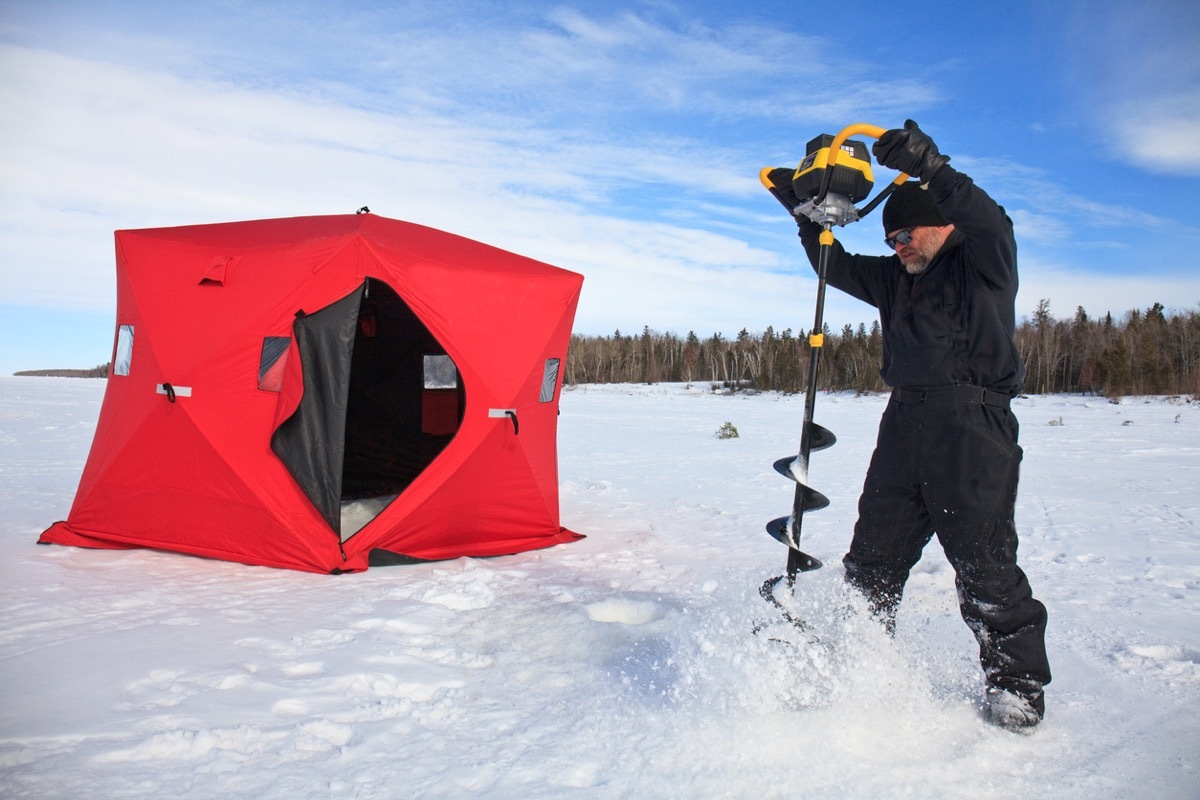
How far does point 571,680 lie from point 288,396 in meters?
2.84

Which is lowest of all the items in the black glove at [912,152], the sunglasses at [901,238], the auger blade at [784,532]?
the auger blade at [784,532]

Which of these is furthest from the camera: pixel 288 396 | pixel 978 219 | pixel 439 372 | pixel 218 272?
pixel 439 372

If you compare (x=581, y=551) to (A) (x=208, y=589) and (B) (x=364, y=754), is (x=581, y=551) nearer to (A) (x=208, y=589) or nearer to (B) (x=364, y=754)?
(A) (x=208, y=589)

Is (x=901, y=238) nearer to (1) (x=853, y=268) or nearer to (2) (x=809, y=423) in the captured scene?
(1) (x=853, y=268)

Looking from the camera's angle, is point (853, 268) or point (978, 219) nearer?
point (978, 219)

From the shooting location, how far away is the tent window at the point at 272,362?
16.3 feet

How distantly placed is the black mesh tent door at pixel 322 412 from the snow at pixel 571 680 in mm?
602

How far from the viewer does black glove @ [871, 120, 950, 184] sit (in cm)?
265

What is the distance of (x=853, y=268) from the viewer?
3.30 m

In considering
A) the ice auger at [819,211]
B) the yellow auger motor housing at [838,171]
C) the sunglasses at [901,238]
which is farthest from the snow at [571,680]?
the yellow auger motor housing at [838,171]

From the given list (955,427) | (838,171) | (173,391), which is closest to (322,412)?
(173,391)

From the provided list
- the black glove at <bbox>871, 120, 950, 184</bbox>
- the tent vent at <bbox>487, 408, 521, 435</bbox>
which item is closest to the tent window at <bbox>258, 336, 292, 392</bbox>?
the tent vent at <bbox>487, 408, 521, 435</bbox>

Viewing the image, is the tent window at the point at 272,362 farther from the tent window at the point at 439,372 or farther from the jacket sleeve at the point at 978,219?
the jacket sleeve at the point at 978,219

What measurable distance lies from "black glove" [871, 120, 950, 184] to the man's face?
322mm
